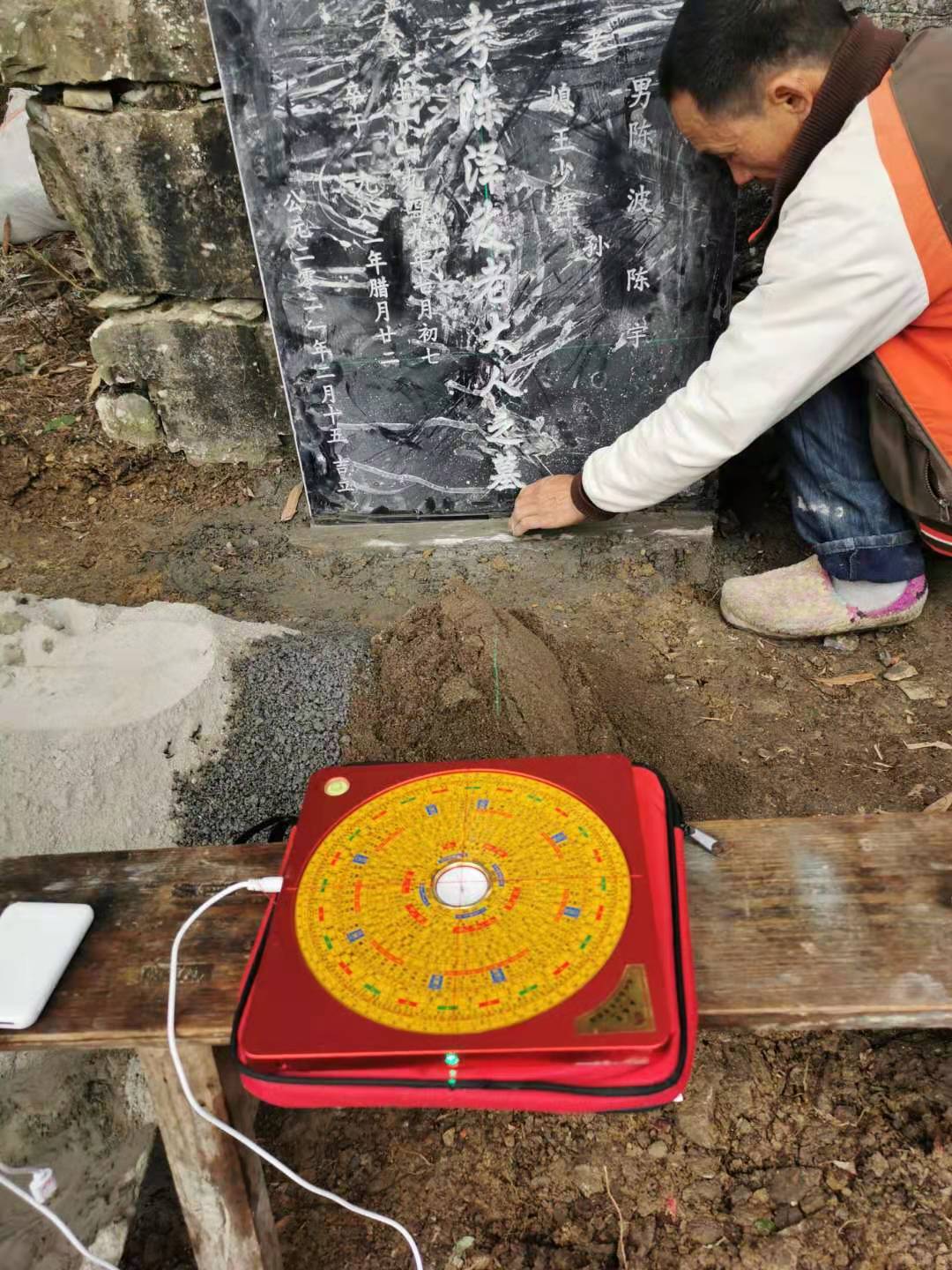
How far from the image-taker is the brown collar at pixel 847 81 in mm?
1872

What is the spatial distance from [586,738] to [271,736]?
75cm

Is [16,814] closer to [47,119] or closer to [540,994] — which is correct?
[540,994]

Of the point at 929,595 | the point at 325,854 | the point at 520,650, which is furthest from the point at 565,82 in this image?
the point at 325,854

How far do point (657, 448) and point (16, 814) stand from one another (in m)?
1.66

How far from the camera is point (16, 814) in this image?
2.04m

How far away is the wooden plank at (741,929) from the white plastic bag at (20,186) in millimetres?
3774

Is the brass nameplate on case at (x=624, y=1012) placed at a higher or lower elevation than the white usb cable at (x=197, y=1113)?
higher

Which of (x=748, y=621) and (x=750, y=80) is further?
(x=748, y=621)

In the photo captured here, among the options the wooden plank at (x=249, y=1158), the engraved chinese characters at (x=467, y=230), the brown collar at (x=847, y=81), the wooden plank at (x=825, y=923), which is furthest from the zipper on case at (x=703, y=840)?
the engraved chinese characters at (x=467, y=230)

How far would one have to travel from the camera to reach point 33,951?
129 centimetres

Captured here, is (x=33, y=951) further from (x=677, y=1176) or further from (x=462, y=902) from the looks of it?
(x=677, y=1176)

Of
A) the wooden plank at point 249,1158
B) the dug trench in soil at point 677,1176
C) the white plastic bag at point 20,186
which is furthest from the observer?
the white plastic bag at point 20,186

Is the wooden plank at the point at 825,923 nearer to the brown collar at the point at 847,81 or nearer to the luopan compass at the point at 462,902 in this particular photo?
the luopan compass at the point at 462,902

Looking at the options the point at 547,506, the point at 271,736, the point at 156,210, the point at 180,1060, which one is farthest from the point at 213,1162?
the point at 156,210
